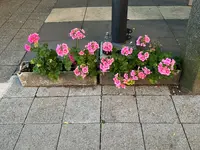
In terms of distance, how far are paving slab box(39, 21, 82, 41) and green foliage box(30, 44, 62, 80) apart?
1224 millimetres

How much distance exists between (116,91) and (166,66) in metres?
0.68

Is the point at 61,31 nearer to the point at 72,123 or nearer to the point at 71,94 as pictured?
the point at 71,94

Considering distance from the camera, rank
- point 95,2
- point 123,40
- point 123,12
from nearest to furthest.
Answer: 1. point 123,12
2. point 123,40
3. point 95,2

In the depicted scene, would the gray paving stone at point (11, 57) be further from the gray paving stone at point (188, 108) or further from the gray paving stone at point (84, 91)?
the gray paving stone at point (188, 108)

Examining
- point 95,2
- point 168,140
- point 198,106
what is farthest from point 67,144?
point 95,2

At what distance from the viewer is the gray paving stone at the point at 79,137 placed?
2117mm

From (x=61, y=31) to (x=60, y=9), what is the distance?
4.57ft

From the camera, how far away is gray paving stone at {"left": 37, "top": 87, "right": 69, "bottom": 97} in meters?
2.77

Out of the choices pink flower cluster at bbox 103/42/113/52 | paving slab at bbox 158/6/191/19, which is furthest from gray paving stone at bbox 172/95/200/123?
paving slab at bbox 158/6/191/19

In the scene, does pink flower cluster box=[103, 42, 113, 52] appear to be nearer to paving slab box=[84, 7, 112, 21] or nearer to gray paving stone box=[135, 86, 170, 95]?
gray paving stone box=[135, 86, 170, 95]

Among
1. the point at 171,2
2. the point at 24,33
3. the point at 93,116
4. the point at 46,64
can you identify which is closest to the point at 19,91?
the point at 46,64

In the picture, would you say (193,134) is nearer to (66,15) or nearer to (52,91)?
(52,91)

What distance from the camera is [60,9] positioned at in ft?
17.5

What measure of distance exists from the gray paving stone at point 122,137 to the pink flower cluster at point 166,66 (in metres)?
0.70
